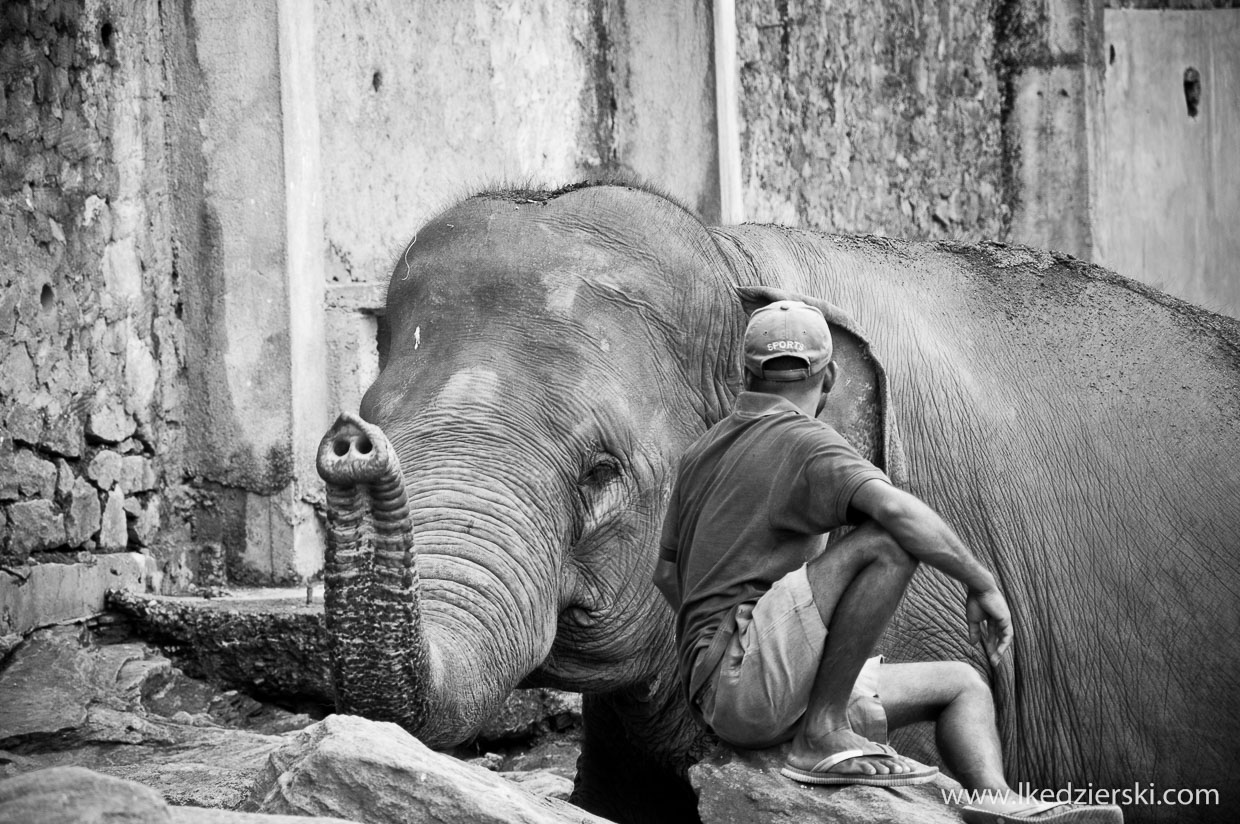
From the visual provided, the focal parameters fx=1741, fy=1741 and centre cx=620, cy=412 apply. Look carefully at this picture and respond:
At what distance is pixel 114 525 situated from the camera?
6281 millimetres

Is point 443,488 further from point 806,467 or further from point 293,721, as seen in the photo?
point 293,721

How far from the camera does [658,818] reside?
5.07 m

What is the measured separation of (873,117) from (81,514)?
7.10 metres

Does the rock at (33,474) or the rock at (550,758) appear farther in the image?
the rock at (550,758)

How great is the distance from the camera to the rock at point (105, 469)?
618 centimetres

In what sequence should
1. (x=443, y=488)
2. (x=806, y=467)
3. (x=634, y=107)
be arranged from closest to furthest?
(x=806, y=467) → (x=443, y=488) → (x=634, y=107)

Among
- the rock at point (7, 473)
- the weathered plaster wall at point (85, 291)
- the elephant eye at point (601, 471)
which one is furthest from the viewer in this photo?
the weathered plaster wall at point (85, 291)

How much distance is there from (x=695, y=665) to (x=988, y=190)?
384 inches

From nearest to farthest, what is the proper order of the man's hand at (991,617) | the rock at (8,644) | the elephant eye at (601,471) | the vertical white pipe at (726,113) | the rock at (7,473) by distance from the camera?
the man's hand at (991,617) < the elephant eye at (601,471) < the rock at (8,644) < the rock at (7,473) < the vertical white pipe at (726,113)

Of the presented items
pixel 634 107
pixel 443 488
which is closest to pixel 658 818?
pixel 443 488

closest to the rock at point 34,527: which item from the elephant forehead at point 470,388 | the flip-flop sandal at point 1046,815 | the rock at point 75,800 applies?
the elephant forehead at point 470,388

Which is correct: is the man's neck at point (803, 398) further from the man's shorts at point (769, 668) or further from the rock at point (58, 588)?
the rock at point (58, 588)

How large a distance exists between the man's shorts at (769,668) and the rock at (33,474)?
3.18 m

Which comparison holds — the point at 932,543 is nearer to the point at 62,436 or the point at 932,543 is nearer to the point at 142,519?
the point at 62,436
